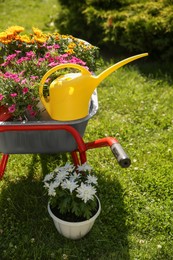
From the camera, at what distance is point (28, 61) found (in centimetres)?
252

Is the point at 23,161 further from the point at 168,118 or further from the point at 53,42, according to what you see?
the point at 168,118

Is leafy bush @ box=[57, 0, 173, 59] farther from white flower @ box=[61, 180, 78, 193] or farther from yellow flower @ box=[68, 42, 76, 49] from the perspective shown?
white flower @ box=[61, 180, 78, 193]

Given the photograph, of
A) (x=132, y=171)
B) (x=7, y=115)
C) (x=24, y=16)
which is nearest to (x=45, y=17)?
(x=24, y=16)

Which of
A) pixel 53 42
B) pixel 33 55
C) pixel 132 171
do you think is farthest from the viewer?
pixel 132 171

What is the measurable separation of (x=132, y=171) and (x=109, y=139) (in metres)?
0.97

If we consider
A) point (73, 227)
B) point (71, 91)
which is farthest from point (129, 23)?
point (73, 227)

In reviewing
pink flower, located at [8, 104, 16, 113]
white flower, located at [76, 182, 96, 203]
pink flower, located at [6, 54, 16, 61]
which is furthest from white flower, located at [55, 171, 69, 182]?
pink flower, located at [6, 54, 16, 61]

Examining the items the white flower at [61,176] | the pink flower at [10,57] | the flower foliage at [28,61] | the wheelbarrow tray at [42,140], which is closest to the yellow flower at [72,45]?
the flower foliage at [28,61]

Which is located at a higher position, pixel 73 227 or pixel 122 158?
pixel 122 158

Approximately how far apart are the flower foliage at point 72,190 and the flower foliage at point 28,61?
40 cm

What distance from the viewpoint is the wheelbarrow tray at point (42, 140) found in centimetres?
231

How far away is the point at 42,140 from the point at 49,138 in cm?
4

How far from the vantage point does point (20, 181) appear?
9.89 ft

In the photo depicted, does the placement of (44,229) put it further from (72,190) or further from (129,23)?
(129,23)
